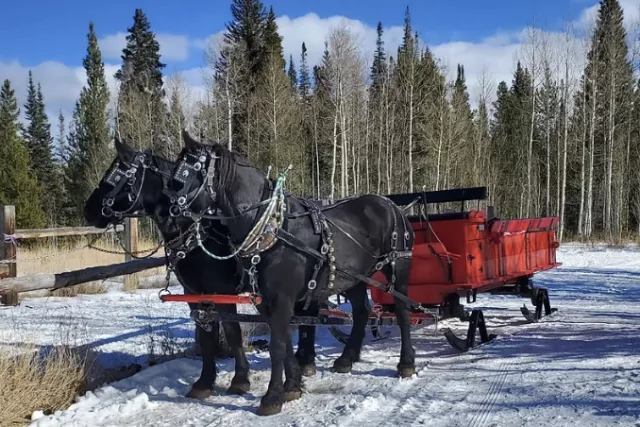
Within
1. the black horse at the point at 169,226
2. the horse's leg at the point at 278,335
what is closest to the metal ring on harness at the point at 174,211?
the black horse at the point at 169,226

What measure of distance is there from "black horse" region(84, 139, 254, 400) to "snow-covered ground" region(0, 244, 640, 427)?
33 cm

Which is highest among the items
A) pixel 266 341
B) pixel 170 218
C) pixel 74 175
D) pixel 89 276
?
pixel 74 175

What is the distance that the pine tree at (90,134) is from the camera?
115ft

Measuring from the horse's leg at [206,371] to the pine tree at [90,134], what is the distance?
31.2 m

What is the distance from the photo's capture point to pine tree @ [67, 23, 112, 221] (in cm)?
3509

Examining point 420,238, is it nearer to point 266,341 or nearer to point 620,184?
point 266,341

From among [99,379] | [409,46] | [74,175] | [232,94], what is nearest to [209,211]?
[99,379]

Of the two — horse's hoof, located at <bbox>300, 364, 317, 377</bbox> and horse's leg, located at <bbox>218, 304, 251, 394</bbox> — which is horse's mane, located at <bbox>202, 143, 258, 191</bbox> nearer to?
horse's leg, located at <bbox>218, 304, 251, 394</bbox>

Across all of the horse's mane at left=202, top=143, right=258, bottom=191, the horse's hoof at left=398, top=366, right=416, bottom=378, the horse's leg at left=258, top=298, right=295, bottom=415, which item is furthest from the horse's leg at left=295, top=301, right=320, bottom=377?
the horse's mane at left=202, top=143, right=258, bottom=191

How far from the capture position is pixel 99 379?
18.0 ft

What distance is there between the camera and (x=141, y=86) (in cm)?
3838

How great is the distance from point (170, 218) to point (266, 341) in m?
3.09

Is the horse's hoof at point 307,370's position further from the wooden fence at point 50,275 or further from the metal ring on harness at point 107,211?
the metal ring on harness at point 107,211

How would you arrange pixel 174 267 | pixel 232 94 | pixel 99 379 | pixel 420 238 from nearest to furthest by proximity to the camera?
pixel 174 267 < pixel 99 379 < pixel 420 238 < pixel 232 94
